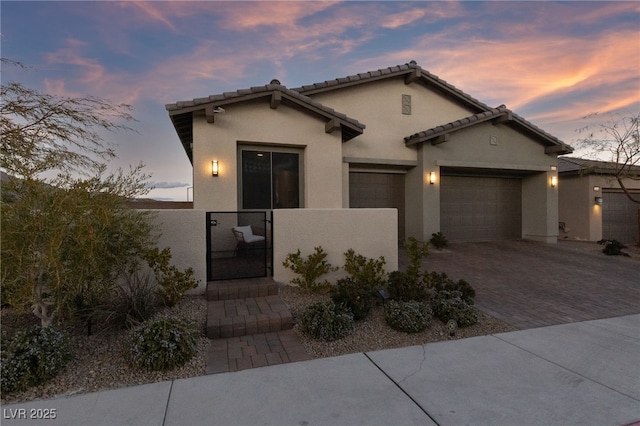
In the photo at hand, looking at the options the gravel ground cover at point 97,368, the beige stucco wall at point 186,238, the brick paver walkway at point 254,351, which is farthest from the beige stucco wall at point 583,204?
the gravel ground cover at point 97,368

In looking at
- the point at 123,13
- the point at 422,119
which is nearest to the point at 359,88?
the point at 422,119

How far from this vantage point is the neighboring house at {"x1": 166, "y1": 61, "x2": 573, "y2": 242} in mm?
7891

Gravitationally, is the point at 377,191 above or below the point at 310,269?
above

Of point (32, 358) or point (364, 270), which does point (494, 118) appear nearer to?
point (364, 270)

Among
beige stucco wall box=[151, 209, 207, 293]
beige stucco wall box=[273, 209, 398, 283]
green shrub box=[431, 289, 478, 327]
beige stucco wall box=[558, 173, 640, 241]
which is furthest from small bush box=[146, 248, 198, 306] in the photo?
beige stucco wall box=[558, 173, 640, 241]

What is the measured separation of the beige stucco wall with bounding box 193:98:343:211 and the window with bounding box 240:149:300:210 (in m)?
0.26

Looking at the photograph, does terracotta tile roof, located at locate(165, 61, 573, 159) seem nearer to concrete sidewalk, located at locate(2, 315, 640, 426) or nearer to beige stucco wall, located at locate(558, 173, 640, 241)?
beige stucco wall, located at locate(558, 173, 640, 241)

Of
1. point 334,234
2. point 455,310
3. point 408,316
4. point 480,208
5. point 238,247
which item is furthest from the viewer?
point 480,208

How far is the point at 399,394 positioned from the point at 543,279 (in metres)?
6.24

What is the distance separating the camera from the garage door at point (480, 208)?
39.2ft

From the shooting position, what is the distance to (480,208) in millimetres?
12461

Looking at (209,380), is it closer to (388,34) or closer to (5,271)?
(5,271)

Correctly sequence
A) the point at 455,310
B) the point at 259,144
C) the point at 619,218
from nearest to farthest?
the point at 455,310 < the point at 259,144 < the point at 619,218

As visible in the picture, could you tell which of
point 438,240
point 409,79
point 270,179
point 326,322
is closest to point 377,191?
point 438,240
